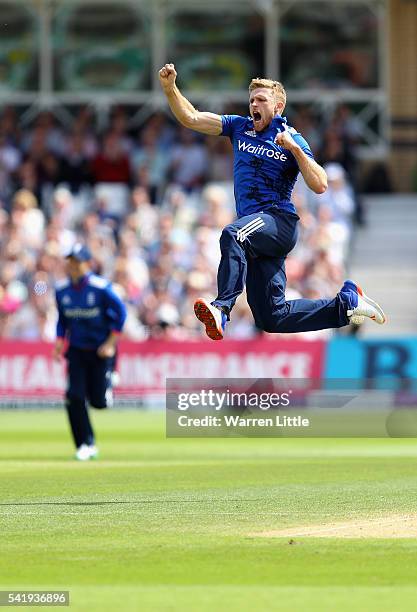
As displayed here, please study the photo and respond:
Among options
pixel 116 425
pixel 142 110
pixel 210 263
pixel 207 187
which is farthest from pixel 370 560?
Answer: pixel 142 110

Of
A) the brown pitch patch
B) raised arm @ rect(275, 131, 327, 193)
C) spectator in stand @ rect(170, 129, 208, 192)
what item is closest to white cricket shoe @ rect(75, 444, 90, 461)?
raised arm @ rect(275, 131, 327, 193)

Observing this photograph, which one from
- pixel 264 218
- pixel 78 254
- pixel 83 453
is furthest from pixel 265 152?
pixel 83 453

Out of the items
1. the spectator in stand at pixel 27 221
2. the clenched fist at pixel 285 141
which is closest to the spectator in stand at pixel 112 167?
the spectator in stand at pixel 27 221

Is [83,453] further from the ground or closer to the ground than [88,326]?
closer to the ground

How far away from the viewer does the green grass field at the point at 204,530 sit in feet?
24.4

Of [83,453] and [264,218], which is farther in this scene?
[83,453]

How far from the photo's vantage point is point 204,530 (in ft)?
30.8

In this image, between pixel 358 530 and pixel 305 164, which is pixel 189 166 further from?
pixel 358 530

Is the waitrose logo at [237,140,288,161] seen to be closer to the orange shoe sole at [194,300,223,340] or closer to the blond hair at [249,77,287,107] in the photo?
the blond hair at [249,77,287,107]

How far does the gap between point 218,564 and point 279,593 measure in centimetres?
86

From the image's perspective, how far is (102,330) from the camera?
612 inches

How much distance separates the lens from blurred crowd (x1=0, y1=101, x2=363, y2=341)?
23047 mm

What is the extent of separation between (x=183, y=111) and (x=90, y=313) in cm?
470

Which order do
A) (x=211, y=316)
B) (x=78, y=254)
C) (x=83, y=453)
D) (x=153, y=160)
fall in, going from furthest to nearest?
(x=153, y=160) < (x=78, y=254) < (x=83, y=453) < (x=211, y=316)
